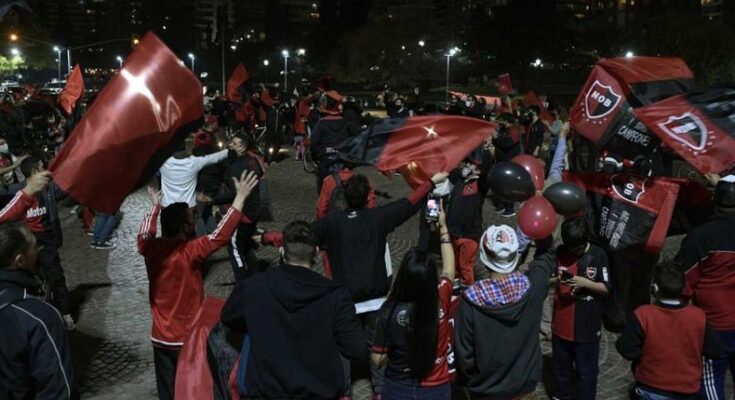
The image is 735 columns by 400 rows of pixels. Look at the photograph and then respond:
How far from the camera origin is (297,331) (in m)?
3.74

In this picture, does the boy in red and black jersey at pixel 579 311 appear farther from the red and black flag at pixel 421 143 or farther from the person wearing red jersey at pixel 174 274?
the person wearing red jersey at pixel 174 274

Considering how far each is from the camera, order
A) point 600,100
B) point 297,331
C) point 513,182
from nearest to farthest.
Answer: point 297,331 < point 513,182 < point 600,100

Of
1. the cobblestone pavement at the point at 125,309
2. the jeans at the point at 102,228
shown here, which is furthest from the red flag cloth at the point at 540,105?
the jeans at the point at 102,228

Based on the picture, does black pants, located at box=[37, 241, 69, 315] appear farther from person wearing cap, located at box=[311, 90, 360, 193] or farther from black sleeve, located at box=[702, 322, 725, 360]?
black sleeve, located at box=[702, 322, 725, 360]

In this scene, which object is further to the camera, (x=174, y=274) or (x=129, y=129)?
(x=174, y=274)

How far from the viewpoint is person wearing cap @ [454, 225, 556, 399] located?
13.3 feet

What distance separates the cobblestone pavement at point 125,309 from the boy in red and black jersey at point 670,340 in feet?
5.58

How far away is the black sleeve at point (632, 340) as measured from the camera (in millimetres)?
4426

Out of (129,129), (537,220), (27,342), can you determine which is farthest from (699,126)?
(27,342)

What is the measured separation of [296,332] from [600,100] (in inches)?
163

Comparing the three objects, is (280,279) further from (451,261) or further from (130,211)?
(130,211)

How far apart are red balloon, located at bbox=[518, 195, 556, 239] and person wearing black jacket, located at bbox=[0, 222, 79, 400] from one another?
317 centimetres

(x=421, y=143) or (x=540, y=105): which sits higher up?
(x=421, y=143)

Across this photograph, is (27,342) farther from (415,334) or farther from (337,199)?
(337,199)
